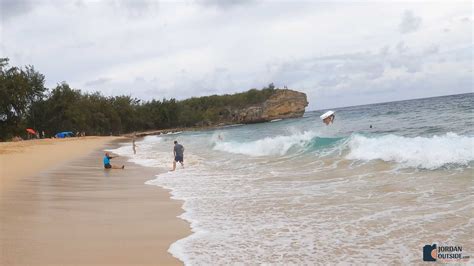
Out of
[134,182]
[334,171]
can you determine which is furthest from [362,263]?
[134,182]

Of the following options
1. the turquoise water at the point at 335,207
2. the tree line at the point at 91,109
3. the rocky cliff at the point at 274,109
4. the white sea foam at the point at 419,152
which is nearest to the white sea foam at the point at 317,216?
the turquoise water at the point at 335,207

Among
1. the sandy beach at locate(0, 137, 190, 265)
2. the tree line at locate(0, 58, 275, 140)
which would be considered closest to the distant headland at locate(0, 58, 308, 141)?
the tree line at locate(0, 58, 275, 140)

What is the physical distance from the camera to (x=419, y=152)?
13.4 m

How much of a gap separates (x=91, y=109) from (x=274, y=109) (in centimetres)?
6504

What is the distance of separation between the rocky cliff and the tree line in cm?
293

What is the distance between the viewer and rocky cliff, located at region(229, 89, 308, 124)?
135125mm

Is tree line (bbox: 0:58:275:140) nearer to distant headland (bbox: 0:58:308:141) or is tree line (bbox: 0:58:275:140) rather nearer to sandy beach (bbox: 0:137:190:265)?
distant headland (bbox: 0:58:308:141)

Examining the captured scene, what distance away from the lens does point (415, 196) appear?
8.70 meters

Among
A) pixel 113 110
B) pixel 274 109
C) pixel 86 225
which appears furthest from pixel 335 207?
pixel 274 109

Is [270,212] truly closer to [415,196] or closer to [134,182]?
[415,196]

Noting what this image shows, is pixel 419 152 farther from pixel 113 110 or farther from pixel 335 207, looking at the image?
pixel 113 110

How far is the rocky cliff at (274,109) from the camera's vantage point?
443 ft

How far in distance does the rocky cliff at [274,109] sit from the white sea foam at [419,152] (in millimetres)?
116464

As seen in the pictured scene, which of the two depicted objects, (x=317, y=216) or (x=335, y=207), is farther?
(x=335, y=207)
